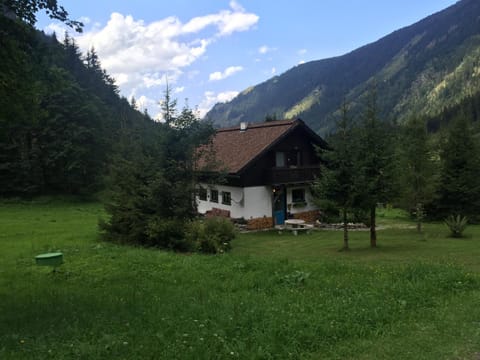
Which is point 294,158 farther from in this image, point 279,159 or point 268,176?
point 268,176

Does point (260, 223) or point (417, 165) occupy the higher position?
point (417, 165)

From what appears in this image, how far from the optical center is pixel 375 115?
59.4ft

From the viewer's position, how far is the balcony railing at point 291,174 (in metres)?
28.7

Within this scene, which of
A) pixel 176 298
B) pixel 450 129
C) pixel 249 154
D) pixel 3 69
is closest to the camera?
pixel 3 69

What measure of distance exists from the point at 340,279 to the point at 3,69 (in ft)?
28.4

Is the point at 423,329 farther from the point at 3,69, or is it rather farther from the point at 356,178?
the point at 356,178

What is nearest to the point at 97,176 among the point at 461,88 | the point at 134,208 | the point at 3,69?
the point at 134,208

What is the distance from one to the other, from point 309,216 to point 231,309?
24.7m

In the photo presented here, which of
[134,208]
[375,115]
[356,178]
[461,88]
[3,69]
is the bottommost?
[134,208]

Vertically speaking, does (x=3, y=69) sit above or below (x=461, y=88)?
below

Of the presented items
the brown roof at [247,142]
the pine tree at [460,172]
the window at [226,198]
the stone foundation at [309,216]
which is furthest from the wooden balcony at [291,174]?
the pine tree at [460,172]

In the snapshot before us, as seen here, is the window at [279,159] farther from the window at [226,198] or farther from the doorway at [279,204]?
the window at [226,198]

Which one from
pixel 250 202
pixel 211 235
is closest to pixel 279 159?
pixel 250 202

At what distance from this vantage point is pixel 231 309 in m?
7.41
